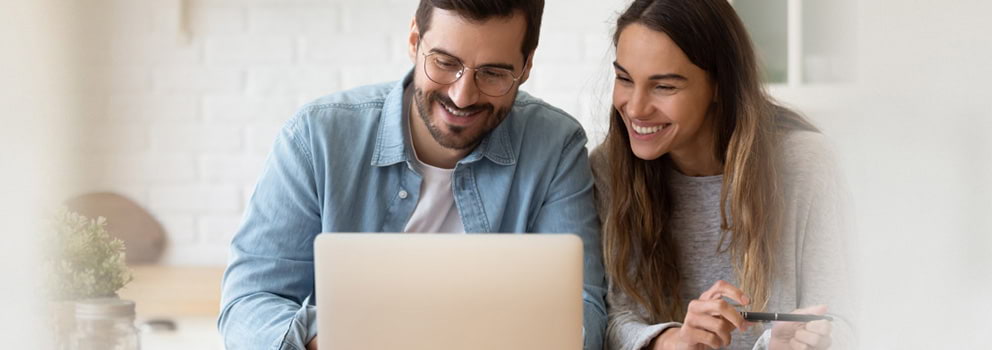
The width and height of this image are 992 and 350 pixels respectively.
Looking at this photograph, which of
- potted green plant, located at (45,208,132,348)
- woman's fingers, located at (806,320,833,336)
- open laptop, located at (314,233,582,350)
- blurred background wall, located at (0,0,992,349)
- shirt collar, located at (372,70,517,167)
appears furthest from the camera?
blurred background wall, located at (0,0,992,349)

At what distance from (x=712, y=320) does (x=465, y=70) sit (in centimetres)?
60

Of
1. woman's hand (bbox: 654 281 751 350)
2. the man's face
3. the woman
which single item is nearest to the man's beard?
the man's face

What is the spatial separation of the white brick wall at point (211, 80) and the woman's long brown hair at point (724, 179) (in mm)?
1055

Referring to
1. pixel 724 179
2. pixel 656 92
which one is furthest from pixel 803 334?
pixel 656 92

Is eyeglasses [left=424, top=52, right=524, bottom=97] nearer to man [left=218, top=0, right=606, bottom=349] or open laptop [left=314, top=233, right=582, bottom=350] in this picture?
man [left=218, top=0, right=606, bottom=349]

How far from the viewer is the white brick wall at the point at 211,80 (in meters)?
2.81

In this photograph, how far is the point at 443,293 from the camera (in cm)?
114

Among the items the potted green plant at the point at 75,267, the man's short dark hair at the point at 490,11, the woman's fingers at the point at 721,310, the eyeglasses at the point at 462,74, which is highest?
the man's short dark hair at the point at 490,11

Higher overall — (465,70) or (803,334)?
(465,70)

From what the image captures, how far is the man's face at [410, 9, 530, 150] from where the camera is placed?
5.66 feet

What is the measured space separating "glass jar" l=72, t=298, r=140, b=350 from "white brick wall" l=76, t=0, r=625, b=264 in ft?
4.72

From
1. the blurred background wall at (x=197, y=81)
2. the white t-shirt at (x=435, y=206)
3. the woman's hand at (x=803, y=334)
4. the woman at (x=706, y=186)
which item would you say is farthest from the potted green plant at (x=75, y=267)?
the blurred background wall at (x=197, y=81)

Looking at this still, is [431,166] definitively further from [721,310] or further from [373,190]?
[721,310]

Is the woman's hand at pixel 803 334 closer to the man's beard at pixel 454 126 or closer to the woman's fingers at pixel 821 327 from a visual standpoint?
the woman's fingers at pixel 821 327
